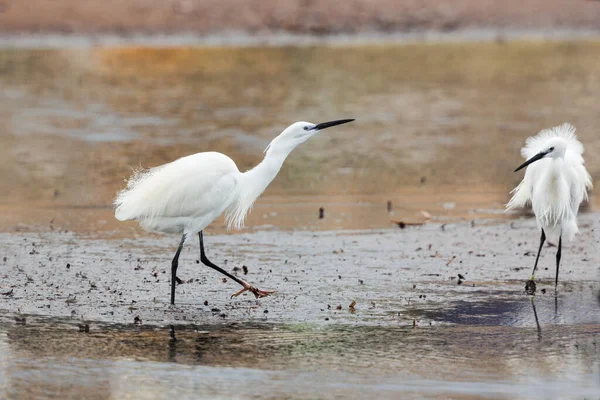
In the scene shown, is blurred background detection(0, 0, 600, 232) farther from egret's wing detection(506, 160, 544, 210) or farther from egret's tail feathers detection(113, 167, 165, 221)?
egret's tail feathers detection(113, 167, 165, 221)

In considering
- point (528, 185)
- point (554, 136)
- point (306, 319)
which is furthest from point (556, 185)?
point (306, 319)

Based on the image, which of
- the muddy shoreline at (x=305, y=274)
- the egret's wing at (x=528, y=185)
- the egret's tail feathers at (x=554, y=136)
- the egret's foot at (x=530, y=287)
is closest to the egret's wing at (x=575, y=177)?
the egret's tail feathers at (x=554, y=136)

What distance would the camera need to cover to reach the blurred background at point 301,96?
42.8 ft

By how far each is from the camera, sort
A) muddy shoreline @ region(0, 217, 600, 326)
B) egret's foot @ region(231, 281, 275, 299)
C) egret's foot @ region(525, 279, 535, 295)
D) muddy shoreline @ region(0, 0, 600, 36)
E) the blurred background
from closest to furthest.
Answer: muddy shoreline @ region(0, 217, 600, 326) < egret's foot @ region(231, 281, 275, 299) < egret's foot @ region(525, 279, 535, 295) < the blurred background < muddy shoreline @ region(0, 0, 600, 36)

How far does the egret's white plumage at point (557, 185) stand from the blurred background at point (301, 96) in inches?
82.5

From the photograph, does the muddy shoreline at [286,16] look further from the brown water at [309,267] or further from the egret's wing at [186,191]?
the egret's wing at [186,191]

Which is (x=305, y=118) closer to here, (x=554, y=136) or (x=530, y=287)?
(x=554, y=136)

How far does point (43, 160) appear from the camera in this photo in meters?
15.7

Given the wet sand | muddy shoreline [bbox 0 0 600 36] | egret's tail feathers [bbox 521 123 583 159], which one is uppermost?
muddy shoreline [bbox 0 0 600 36]

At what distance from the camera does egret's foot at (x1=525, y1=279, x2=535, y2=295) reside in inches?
330

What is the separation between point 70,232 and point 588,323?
217 inches

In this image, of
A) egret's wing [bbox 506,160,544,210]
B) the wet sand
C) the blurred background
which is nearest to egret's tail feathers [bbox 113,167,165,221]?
the wet sand

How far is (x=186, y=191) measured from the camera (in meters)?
8.23

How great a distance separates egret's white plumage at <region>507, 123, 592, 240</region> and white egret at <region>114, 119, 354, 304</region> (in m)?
1.95
